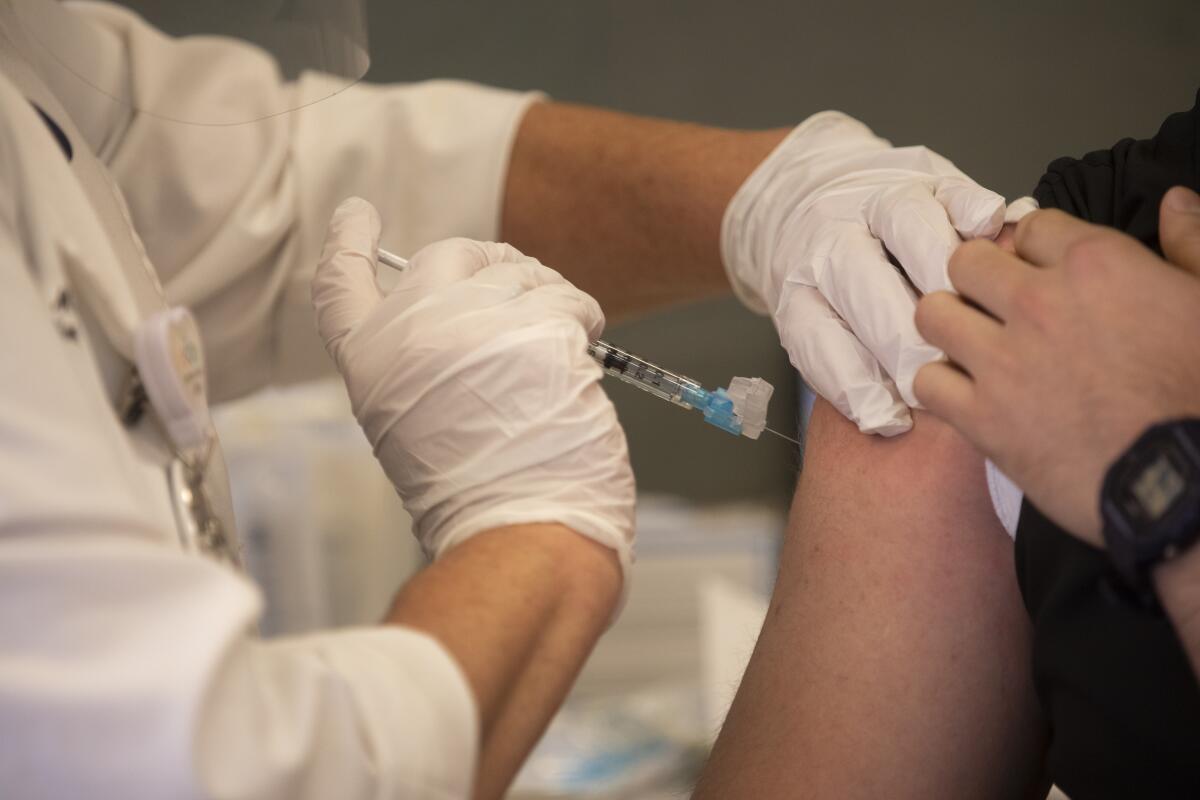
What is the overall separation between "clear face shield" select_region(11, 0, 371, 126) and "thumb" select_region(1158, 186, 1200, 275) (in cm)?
71

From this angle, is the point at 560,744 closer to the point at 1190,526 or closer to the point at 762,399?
the point at 762,399

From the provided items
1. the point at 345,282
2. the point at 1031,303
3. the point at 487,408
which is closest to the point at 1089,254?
the point at 1031,303

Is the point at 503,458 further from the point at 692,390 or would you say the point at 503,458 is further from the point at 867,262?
the point at 867,262

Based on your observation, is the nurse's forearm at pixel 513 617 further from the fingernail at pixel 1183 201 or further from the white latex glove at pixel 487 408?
the fingernail at pixel 1183 201

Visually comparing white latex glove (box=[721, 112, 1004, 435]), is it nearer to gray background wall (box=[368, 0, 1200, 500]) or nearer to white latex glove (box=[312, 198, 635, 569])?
gray background wall (box=[368, 0, 1200, 500])

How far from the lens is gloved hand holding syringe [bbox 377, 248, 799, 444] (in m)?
0.90

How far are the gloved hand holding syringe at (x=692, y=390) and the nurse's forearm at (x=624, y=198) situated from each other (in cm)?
38

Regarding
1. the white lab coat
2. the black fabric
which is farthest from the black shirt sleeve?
the white lab coat

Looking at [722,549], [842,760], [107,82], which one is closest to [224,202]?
[107,82]

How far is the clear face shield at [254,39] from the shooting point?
98 cm

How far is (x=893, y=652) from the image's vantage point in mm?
900

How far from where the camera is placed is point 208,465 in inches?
30.0

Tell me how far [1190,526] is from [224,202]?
104 cm

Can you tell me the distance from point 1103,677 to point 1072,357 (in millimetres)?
218
